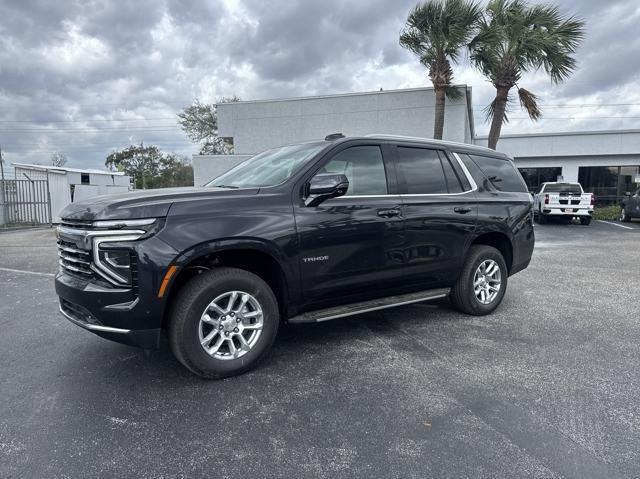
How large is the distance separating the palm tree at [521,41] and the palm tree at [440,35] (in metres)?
0.61

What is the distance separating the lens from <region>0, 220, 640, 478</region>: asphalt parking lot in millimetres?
2457

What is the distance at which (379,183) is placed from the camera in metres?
4.20

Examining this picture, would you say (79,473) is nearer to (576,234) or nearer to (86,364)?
(86,364)

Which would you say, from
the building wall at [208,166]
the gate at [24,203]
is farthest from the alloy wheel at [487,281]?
the gate at [24,203]

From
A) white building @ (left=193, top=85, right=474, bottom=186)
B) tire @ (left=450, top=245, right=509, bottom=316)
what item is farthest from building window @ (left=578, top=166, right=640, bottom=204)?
tire @ (left=450, top=245, right=509, bottom=316)

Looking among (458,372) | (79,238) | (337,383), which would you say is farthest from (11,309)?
(458,372)

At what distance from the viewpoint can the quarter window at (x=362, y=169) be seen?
158 inches

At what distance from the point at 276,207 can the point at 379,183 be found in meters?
1.15

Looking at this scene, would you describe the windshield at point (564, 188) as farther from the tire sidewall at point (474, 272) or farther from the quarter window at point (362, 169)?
the quarter window at point (362, 169)

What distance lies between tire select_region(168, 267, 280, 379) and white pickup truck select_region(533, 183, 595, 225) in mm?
16533

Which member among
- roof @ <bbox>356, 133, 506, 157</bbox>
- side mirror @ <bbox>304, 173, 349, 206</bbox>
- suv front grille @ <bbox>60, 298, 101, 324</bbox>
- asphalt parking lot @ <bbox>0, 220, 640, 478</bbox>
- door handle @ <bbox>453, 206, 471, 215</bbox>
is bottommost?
asphalt parking lot @ <bbox>0, 220, 640, 478</bbox>

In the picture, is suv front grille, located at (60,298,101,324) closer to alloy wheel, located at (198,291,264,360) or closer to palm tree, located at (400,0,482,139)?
alloy wheel, located at (198,291,264,360)

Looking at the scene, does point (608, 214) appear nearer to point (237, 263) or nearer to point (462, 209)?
point (462, 209)

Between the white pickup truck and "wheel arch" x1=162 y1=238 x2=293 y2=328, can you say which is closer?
"wheel arch" x1=162 y1=238 x2=293 y2=328
